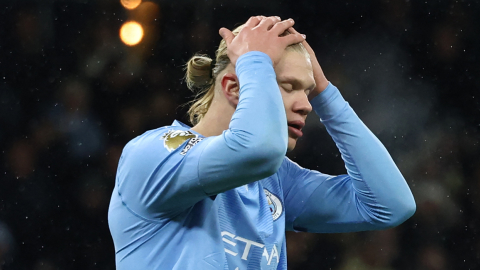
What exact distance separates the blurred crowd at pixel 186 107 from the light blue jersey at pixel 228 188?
4.15 feet

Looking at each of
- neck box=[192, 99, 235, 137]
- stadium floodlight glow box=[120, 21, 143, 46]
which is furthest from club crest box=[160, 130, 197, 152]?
stadium floodlight glow box=[120, 21, 143, 46]

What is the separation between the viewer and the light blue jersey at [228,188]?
3.07 ft

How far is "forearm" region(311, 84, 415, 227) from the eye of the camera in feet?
4.28

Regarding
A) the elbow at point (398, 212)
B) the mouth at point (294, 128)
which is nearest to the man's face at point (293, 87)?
the mouth at point (294, 128)

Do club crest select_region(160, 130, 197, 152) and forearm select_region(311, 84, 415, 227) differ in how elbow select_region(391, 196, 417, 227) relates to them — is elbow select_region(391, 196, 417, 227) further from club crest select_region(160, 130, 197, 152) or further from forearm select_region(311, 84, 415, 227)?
club crest select_region(160, 130, 197, 152)

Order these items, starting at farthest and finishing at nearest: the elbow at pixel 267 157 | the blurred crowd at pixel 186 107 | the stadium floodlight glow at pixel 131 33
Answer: the stadium floodlight glow at pixel 131 33
the blurred crowd at pixel 186 107
the elbow at pixel 267 157

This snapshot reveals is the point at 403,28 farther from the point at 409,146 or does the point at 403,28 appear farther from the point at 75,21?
the point at 75,21

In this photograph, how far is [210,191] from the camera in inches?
37.8

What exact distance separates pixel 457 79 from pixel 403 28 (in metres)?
0.44

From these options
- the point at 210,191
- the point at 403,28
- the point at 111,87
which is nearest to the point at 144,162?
the point at 210,191

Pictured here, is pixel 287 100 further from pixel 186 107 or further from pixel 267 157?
pixel 186 107

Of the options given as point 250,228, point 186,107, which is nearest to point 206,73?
point 250,228

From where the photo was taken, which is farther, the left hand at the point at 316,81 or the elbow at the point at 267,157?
the left hand at the point at 316,81

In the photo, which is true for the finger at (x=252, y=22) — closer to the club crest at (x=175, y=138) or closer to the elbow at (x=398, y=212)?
the club crest at (x=175, y=138)
